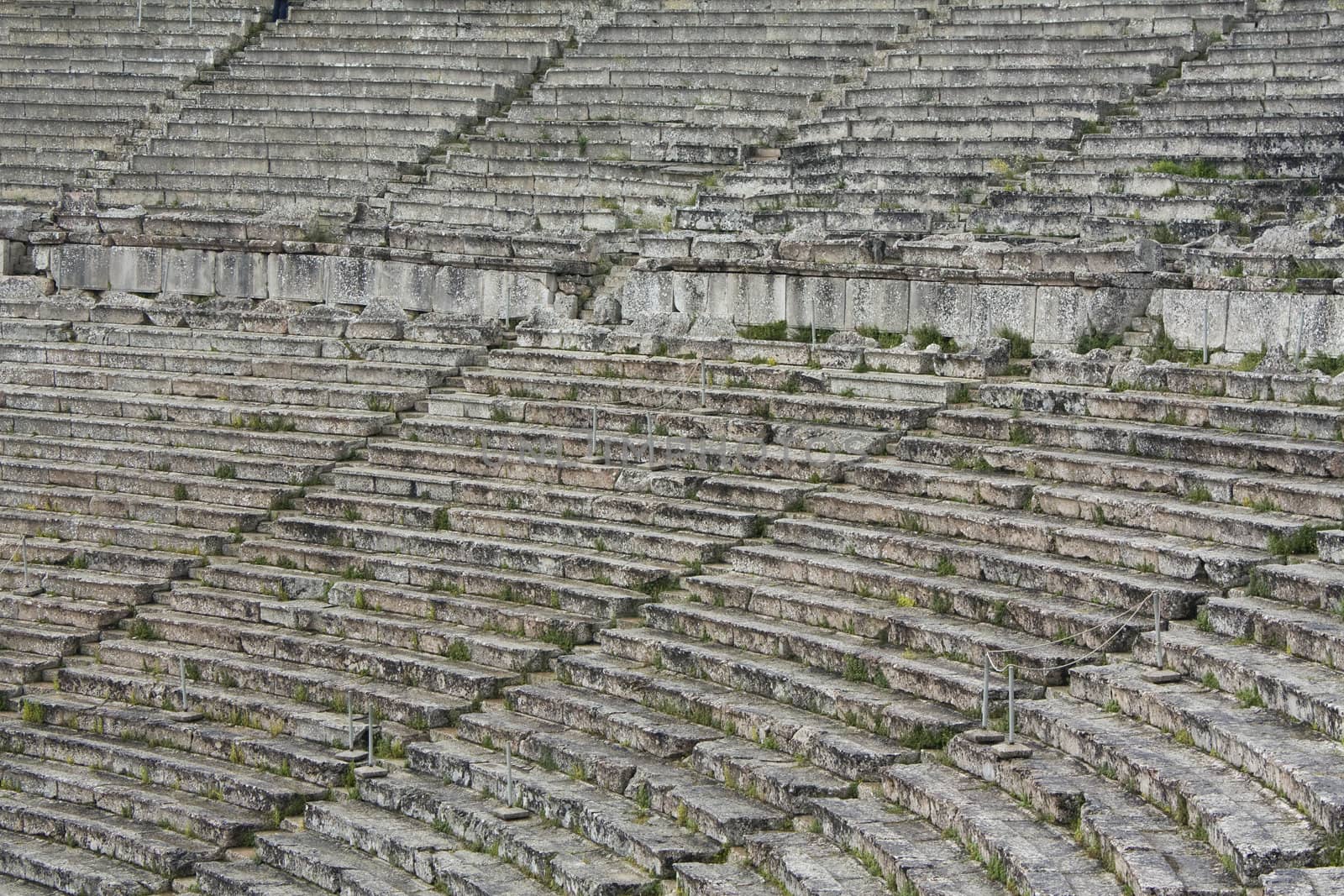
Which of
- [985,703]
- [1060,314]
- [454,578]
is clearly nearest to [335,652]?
[454,578]

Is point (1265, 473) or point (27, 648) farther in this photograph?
point (27, 648)

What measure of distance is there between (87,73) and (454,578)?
14.4 meters

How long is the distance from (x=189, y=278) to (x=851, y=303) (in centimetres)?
803

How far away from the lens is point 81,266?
2353 cm

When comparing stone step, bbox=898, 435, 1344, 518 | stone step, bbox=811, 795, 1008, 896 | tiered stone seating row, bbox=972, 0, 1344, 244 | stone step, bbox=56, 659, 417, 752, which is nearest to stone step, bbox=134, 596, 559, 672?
stone step, bbox=56, 659, 417, 752

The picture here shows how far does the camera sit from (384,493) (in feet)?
56.4

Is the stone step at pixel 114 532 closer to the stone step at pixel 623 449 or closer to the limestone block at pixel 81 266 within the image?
the stone step at pixel 623 449

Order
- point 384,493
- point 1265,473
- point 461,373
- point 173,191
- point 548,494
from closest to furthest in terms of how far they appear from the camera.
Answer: point 1265,473
point 548,494
point 384,493
point 461,373
point 173,191

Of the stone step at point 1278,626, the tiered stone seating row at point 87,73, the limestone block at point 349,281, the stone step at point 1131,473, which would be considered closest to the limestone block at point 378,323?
the limestone block at point 349,281

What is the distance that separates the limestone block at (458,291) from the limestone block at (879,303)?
425cm

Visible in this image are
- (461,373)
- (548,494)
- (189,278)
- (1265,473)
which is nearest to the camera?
(1265,473)

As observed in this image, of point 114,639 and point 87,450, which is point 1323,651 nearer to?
point 114,639

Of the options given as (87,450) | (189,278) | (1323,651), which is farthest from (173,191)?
(1323,651)

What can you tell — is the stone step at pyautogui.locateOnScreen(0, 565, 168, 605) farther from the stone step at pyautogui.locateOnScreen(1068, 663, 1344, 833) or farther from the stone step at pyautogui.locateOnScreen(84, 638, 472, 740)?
the stone step at pyautogui.locateOnScreen(1068, 663, 1344, 833)
